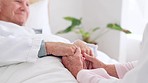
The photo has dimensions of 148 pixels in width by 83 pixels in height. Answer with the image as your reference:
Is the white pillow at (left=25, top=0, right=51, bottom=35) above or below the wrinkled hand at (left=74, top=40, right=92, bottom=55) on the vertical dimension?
above

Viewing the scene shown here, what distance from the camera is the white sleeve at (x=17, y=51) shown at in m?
1.11

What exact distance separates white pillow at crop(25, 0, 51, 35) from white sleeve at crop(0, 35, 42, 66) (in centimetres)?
67

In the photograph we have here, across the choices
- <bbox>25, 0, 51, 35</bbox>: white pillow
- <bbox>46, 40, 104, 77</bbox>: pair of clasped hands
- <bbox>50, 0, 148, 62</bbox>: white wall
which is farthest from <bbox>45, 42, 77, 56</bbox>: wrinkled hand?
<bbox>50, 0, 148, 62</bbox>: white wall

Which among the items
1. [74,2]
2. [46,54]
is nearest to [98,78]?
[46,54]

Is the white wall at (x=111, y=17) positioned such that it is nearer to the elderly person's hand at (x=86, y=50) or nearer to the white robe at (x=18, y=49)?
the elderly person's hand at (x=86, y=50)

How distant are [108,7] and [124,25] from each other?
0.78 feet

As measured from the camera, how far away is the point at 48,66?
1.10m

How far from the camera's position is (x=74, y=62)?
1.16 m

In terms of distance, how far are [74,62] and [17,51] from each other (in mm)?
248

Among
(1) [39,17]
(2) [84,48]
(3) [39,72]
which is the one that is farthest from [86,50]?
(1) [39,17]

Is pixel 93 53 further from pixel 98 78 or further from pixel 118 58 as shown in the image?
pixel 118 58

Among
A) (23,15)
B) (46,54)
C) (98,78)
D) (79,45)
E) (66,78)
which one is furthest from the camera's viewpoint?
(23,15)

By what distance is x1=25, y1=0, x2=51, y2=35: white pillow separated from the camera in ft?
6.03

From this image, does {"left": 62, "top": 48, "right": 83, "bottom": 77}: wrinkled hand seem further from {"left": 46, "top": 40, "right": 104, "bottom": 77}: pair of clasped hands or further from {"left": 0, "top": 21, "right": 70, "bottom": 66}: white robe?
{"left": 0, "top": 21, "right": 70, "bottom": 66}: white robe
